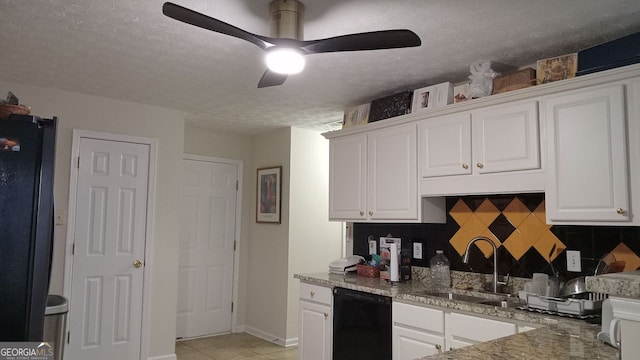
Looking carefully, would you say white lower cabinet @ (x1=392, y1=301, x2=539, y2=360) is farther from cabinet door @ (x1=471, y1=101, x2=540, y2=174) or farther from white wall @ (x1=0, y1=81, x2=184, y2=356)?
white wall @ (x1=0, y1=81, x2=184, y2=356)

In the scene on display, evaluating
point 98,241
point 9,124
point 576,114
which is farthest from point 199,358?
point 576,114

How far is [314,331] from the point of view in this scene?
3621 millimetres

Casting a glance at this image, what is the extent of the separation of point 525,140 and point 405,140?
92 centimetres

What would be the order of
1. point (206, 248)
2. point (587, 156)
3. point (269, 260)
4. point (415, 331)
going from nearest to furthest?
point (587, 156)
point (415, 331)
point (269, 260)
point (206, 248)

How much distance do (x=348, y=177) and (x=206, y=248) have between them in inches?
89.3

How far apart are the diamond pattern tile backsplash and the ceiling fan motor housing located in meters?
1.91

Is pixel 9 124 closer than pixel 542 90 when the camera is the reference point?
Yes

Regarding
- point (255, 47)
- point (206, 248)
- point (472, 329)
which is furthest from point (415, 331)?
point (206, 248)

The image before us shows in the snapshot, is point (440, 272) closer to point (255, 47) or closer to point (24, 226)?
point (255, 47)

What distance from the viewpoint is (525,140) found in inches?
105

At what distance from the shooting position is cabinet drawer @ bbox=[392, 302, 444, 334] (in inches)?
108

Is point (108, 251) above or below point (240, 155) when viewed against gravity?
below

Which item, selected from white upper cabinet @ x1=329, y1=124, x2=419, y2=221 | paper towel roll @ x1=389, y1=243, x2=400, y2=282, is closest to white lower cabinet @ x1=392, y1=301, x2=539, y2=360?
paper towel roll @ x1=389, y1=243, x2=400, y2=282

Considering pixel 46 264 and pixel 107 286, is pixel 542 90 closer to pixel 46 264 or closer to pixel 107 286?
pixel 46 264
